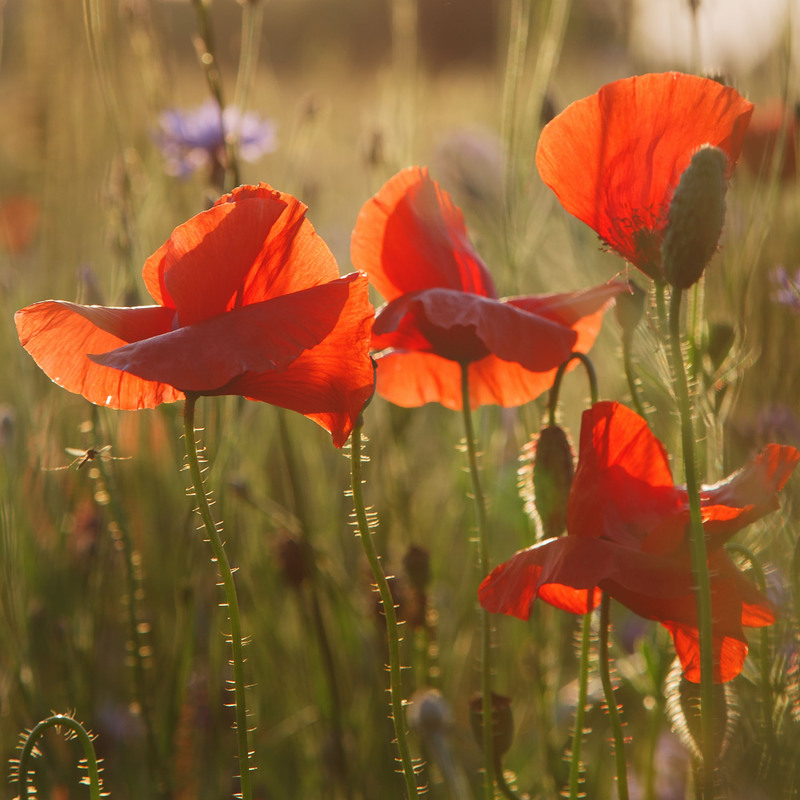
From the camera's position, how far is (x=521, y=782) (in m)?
0.92

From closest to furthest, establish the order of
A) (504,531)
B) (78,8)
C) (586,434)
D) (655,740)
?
(586,434) < (655,740) < (78,8) < (504,531)

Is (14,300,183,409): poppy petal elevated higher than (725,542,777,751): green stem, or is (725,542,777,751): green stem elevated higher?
(14,300,183,409): poppy petal

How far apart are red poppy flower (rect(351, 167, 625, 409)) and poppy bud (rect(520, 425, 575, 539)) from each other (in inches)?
1.9

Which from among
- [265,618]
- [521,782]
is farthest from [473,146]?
[521,782]

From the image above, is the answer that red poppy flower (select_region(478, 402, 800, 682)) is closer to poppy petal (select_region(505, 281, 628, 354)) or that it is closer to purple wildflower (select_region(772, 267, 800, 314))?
poppy petal (select_region(505, 281, 628, 354))

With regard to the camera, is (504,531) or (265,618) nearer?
(265,618)

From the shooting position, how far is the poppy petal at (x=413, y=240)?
549 mm

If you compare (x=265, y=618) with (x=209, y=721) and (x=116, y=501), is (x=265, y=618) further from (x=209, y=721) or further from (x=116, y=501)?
(x=116, y=501)

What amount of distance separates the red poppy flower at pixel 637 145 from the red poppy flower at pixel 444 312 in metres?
0.04

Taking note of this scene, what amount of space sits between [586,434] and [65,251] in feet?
2.89

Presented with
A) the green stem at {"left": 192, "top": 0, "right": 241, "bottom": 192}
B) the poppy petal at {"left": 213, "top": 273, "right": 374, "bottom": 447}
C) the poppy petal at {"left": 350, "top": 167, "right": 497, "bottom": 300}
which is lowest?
the poppy petal at {"left": 213, "top": 273, "right": 374, "bottom": 447}

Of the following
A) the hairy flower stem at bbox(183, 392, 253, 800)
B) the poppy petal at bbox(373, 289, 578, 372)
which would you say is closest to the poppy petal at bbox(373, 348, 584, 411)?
the poppy petal at bbox(373, 289, 578, 372)

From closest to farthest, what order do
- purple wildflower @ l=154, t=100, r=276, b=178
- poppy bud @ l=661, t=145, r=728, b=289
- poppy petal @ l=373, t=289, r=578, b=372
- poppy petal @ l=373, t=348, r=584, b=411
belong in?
1. poppy bud @ l=661, t=145, r=728, b=289
2. poppy petal @ l=373, t=289, r=578, b=372
3. poppy petal @ l=373, t=348, r=584, b=411
4. purple wildflower @ l=154, t=100, r=276, b=178

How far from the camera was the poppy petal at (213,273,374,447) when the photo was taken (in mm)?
433
